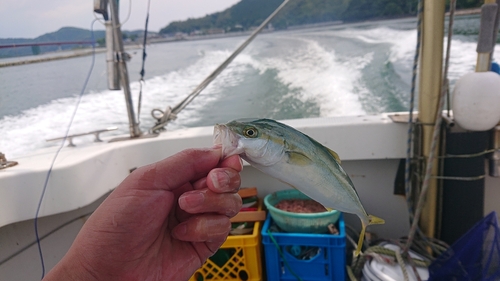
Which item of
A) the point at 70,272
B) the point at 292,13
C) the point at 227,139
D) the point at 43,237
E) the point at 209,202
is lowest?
the point at 43,237

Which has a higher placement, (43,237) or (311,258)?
(43,237)

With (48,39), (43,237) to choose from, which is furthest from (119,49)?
(43,237)

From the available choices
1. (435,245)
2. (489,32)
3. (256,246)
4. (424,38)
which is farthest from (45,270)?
A: (489,32)

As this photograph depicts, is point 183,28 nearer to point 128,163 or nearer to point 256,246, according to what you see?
point 128,163

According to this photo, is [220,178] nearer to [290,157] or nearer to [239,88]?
[290,157]

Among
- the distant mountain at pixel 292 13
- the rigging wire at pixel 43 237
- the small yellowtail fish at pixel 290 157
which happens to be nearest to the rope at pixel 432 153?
the small yellowtail fish at pixel 290 157

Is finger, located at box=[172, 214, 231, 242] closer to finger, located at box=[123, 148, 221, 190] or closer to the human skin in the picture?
the human skin
